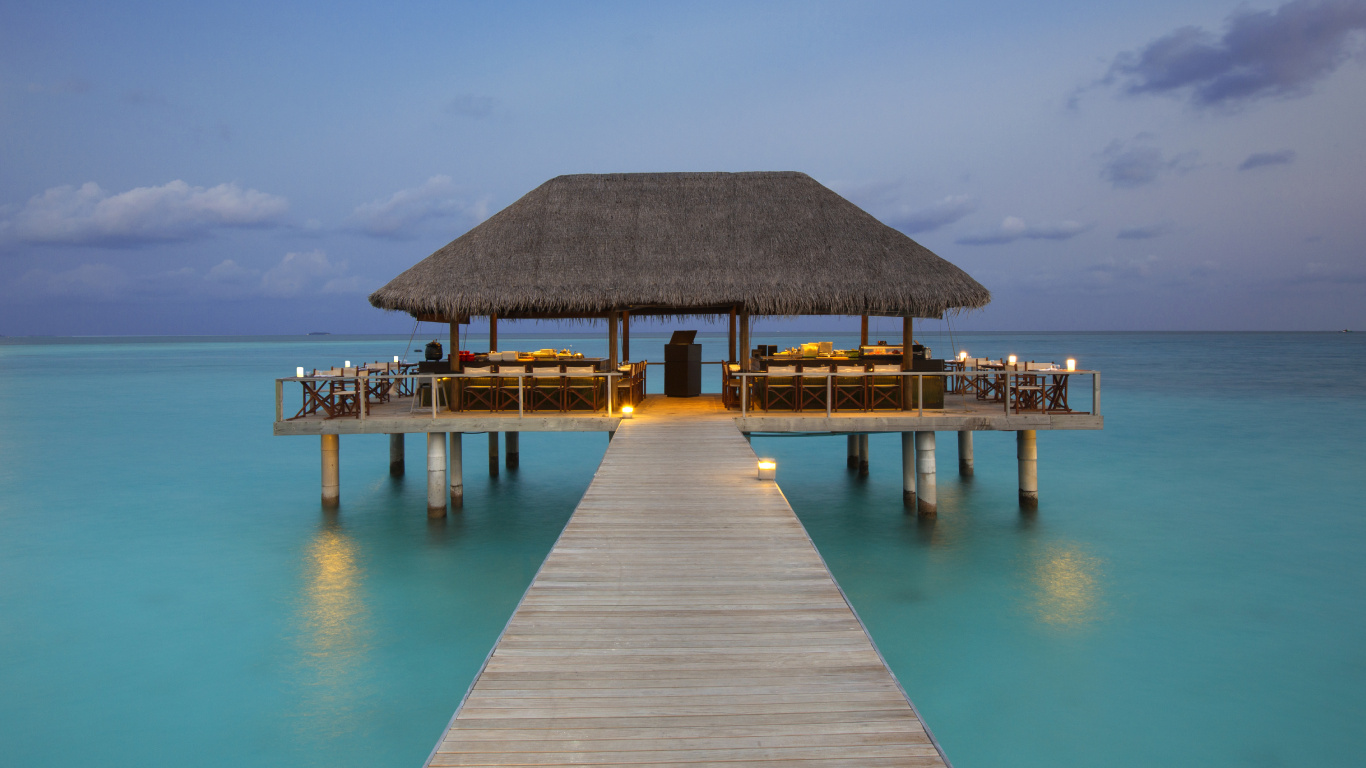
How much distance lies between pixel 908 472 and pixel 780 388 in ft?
10.1

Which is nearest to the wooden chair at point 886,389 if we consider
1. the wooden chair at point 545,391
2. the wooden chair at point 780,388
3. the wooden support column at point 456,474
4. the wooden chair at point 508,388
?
the wooden chair at point 780,388

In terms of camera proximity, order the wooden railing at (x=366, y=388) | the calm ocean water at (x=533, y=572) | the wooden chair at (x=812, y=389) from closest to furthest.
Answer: the calm ocean water at (x=533, y=572), the wooden railing at (x=366, y=388), the wooden chair at (x=812, y=389)

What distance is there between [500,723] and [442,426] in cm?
714

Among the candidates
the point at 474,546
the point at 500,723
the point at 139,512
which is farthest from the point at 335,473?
the point at 500,723

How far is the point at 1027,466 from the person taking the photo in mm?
11055

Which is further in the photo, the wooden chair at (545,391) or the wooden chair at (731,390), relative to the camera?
the wooden chair at (731,390)

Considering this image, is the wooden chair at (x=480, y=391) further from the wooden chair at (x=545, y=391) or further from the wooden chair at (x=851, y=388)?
the wooden chair at (x=851, y=388)

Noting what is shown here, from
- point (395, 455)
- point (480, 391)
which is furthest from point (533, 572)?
point (395, 455)

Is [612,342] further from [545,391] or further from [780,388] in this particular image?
[780,388]

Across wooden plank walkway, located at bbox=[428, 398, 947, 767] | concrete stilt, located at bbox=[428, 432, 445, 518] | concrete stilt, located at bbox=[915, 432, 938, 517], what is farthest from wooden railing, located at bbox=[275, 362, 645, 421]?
concrete stilt, located at bbox=[915, 432, 938, 517]

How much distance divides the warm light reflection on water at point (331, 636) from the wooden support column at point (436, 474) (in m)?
1.22

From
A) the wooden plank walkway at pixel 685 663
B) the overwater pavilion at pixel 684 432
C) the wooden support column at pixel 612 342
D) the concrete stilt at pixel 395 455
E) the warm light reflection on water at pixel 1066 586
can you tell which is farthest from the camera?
the concrete stilt at pixel 395 455

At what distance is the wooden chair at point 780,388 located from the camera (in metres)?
9.91

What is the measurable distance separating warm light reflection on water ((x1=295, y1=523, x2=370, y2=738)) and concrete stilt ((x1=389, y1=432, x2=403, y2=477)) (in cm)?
422
